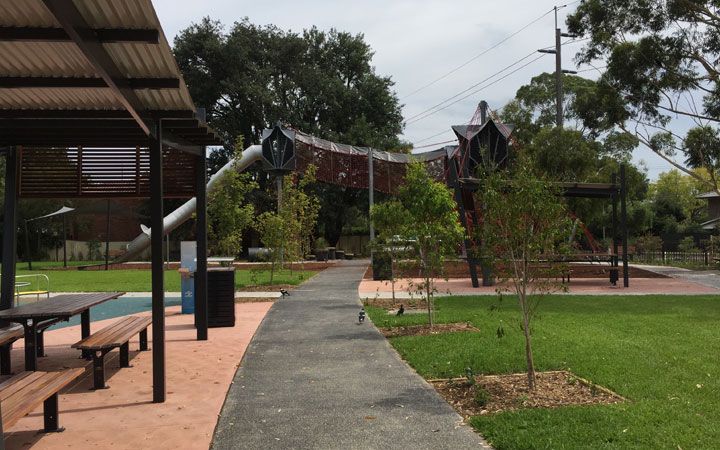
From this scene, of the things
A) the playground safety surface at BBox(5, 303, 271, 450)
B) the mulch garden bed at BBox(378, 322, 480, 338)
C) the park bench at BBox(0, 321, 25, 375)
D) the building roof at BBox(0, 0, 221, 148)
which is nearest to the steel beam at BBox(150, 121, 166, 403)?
the playground safety surface at BBox(5, 303, 271, 450)

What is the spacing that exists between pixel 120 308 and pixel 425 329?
28.9 ft

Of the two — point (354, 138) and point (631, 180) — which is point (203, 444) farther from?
point (354, 138)

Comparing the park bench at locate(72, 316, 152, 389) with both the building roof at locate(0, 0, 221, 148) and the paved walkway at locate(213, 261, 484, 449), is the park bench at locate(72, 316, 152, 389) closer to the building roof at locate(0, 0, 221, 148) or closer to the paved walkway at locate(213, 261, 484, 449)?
the paved walkway at locate(213, 261, 484, 449)

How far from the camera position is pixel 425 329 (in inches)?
427

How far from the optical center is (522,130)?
137ft

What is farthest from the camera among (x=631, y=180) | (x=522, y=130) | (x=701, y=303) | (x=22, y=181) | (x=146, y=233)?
(x=522, y=130)

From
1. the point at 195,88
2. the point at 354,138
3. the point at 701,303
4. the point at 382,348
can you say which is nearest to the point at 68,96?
the point at 382,348

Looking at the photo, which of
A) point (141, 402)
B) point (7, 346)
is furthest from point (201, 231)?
point (141, 402)

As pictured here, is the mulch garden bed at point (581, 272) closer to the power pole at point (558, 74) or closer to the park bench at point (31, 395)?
the power pole at point (558, 74)

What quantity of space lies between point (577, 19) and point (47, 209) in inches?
1636

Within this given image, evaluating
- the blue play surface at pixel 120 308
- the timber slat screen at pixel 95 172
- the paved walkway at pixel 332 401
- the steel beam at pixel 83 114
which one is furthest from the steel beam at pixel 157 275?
the blue play surface at pixel 120 308

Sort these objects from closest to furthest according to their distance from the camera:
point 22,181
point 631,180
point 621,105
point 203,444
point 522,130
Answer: point 203,444 → point 22,181 → point 621,105 → point 631,180 → point 522,130

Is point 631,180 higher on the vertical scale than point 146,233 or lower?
higher

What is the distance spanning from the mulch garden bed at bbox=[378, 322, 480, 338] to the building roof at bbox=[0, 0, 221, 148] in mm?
4522
